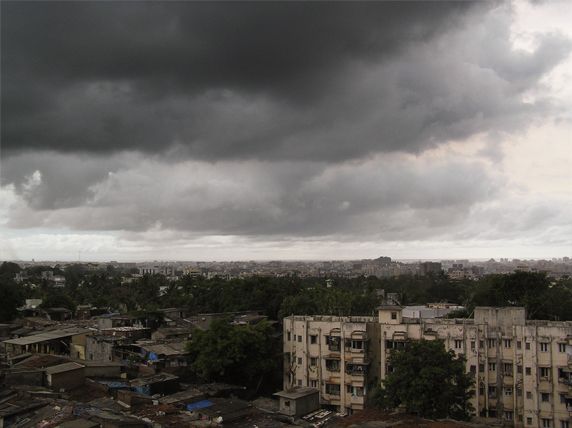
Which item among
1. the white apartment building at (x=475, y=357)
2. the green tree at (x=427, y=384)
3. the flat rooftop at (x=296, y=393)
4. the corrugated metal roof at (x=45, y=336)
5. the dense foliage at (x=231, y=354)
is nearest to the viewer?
the green tree at (x=427, y=384)

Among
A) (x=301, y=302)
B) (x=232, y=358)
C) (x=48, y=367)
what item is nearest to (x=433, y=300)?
(x=301, y=302)

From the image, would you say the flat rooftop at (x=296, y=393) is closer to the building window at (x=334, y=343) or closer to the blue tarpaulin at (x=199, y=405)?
the blue tarpaulin at (x=199, y=405)

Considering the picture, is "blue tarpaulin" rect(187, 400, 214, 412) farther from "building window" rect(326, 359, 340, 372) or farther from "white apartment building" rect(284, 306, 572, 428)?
"building window" rect(326, 359, 340, 372)

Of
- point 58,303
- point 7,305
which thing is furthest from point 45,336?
point 58,303

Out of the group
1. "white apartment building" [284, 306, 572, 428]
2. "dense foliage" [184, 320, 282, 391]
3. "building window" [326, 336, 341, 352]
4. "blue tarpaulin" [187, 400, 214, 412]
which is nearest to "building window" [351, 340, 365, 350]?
"white apartment building" [284, 306, 572, 428]

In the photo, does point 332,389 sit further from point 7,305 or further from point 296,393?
point 7,305

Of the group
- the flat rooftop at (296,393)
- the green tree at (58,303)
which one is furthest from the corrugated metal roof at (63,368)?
the green tree at (58,303)

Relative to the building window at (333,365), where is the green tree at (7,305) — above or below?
above
